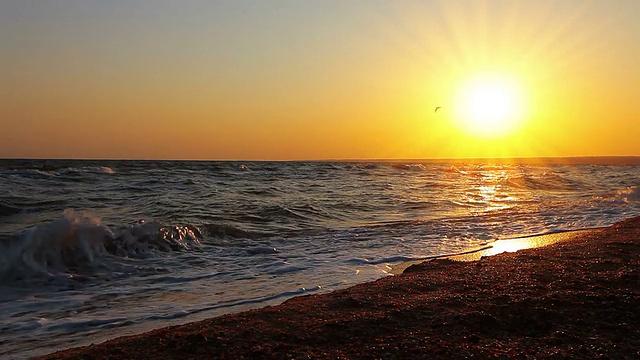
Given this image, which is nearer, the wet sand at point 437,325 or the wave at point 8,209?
the wet sand at point 437,325

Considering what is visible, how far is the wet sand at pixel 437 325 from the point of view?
2.72 meters

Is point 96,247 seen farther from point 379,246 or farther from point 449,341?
point 449,341

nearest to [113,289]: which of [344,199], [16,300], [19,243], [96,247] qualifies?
[16,300]

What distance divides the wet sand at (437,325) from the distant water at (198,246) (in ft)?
3.16

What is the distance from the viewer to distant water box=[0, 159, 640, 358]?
14.6 feet

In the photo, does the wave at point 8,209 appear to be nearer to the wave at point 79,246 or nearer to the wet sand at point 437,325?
the wave at point 79,246

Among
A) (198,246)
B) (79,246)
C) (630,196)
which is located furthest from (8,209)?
(630,196)

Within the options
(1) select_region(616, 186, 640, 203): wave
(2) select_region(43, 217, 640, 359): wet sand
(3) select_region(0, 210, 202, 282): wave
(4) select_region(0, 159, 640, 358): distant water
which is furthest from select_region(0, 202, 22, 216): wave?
(1) select_region(616, 186, 640, 203): wave

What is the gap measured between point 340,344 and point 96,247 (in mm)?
5544

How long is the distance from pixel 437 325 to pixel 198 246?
18.3 feet

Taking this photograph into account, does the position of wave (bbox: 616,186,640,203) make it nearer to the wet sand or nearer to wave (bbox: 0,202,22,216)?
the wet sand

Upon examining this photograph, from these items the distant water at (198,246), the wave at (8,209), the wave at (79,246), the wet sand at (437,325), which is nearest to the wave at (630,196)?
the distant water at (198,246)

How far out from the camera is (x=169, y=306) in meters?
4.52

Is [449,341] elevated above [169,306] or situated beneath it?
elevated above
